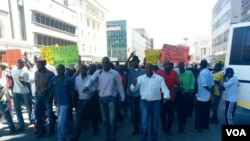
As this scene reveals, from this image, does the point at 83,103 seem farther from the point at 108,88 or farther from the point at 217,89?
the point at 217,89

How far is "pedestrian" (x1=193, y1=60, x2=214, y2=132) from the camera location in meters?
6.60

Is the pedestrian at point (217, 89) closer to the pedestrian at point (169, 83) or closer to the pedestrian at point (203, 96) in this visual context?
the pedestrian at point (203, 96)

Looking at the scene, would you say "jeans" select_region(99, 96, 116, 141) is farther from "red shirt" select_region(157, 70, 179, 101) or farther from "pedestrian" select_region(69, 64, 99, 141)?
"red shirt" select_region(157, 70, 179, 101)

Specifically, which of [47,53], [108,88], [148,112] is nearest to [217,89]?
[148,112]

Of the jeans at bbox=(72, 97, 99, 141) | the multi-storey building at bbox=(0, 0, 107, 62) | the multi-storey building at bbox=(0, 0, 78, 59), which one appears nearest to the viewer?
the jeans at bbox=(72, 97, 99, 141)

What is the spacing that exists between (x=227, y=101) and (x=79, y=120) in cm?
379

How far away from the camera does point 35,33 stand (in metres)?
31.2

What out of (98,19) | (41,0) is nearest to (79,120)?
(41,0)

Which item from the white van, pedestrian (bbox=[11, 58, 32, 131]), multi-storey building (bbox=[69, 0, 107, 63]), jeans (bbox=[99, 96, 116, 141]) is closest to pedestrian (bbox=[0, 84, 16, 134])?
pedestrian (bbox=[11, 58, 32, 131])

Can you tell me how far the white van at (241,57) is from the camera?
21.2 ft

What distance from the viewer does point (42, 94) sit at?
259 inches

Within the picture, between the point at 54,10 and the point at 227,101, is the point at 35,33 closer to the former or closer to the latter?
the point at 54,10

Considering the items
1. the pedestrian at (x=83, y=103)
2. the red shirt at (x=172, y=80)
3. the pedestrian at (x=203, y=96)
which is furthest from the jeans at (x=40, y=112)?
the pedestrian at (x=203, y=96)

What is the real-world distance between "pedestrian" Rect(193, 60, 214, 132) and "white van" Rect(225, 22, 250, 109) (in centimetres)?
78
